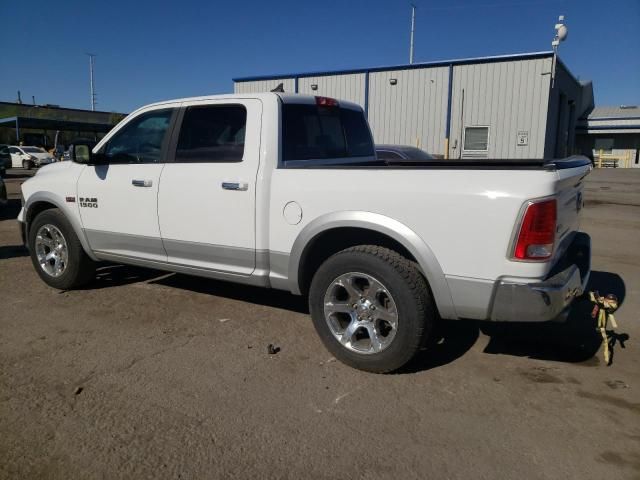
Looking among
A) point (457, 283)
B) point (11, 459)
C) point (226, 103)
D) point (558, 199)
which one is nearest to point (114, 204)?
point (226, 103)

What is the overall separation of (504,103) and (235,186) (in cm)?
1699

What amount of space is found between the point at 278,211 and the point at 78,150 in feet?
7.61

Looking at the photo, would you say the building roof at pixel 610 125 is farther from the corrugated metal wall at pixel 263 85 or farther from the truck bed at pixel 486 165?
the truck bed at pixel 486 165

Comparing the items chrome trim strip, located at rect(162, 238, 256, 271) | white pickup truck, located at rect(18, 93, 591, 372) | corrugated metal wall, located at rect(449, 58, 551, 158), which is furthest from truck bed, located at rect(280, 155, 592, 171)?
corrugated metal wall, located at rect(449, 58, 551, 158)

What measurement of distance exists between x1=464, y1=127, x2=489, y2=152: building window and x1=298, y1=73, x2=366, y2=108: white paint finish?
4.58 m

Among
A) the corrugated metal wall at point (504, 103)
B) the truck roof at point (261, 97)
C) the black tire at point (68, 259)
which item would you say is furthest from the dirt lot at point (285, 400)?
the corrugated metal wall at point (504, 103)

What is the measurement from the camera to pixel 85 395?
129 inches

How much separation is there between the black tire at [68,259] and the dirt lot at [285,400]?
39 centimetres

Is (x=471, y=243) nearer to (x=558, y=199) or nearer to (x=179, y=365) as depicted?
(x=558, y=199)

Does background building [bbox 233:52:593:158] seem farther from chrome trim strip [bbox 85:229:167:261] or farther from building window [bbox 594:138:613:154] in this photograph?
building window [bbox 594:138:613:154]

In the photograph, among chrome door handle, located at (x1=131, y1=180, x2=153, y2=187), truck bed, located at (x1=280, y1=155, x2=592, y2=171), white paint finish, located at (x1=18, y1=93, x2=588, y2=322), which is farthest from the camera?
chrome door handle, located at (x1=131, y1=180, x2=153, y2=187)

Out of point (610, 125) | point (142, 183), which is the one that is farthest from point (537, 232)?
point (610, 125)

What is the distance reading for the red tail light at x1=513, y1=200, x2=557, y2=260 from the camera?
2.90 m

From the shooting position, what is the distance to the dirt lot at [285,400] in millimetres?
2619
